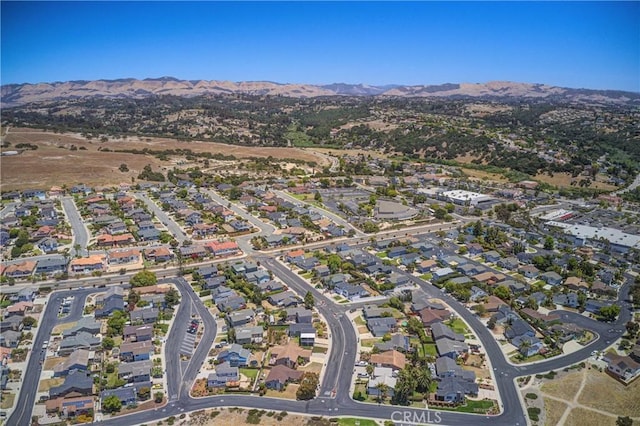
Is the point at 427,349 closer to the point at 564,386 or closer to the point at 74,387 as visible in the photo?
the point at 564,386

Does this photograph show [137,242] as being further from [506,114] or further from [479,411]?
[506,114]

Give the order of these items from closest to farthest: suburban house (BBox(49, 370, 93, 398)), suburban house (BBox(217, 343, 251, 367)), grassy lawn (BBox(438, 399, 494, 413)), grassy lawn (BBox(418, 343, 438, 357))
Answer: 1. grassy lawn (BBox(438, 399, 494, 413))
2. suburban house (BBox(49, 370, 93, 398))
3. suburban house (BBox(217, 343, 251, 367))
4. grassy lawn (BBox(418, 343, 438, 357))

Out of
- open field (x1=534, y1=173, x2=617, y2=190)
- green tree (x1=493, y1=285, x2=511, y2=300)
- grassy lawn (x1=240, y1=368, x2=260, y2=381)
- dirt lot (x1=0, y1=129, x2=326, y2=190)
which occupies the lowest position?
grassy lawn (x1=240, y1=368, x2=260, y2=381)

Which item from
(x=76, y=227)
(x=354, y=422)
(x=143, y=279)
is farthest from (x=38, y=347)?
(x=76, y=227)

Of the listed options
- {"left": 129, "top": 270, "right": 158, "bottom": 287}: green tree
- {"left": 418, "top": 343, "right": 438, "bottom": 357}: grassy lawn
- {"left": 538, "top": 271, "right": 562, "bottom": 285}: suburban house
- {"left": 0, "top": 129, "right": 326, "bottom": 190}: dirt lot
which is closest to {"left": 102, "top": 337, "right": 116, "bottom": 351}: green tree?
{"left": 129, "top": 270, "right": 158, "bottom": 287}: green tree

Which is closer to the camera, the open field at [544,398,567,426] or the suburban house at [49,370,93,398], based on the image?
the open field at [544,398,567,426]

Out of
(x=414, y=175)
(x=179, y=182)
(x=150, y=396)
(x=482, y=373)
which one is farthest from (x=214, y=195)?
(x=482, y=373)

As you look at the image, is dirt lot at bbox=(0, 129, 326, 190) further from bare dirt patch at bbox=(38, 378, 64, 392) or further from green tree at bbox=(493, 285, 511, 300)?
green tree at bbox=(493, 285, 511, 300)
